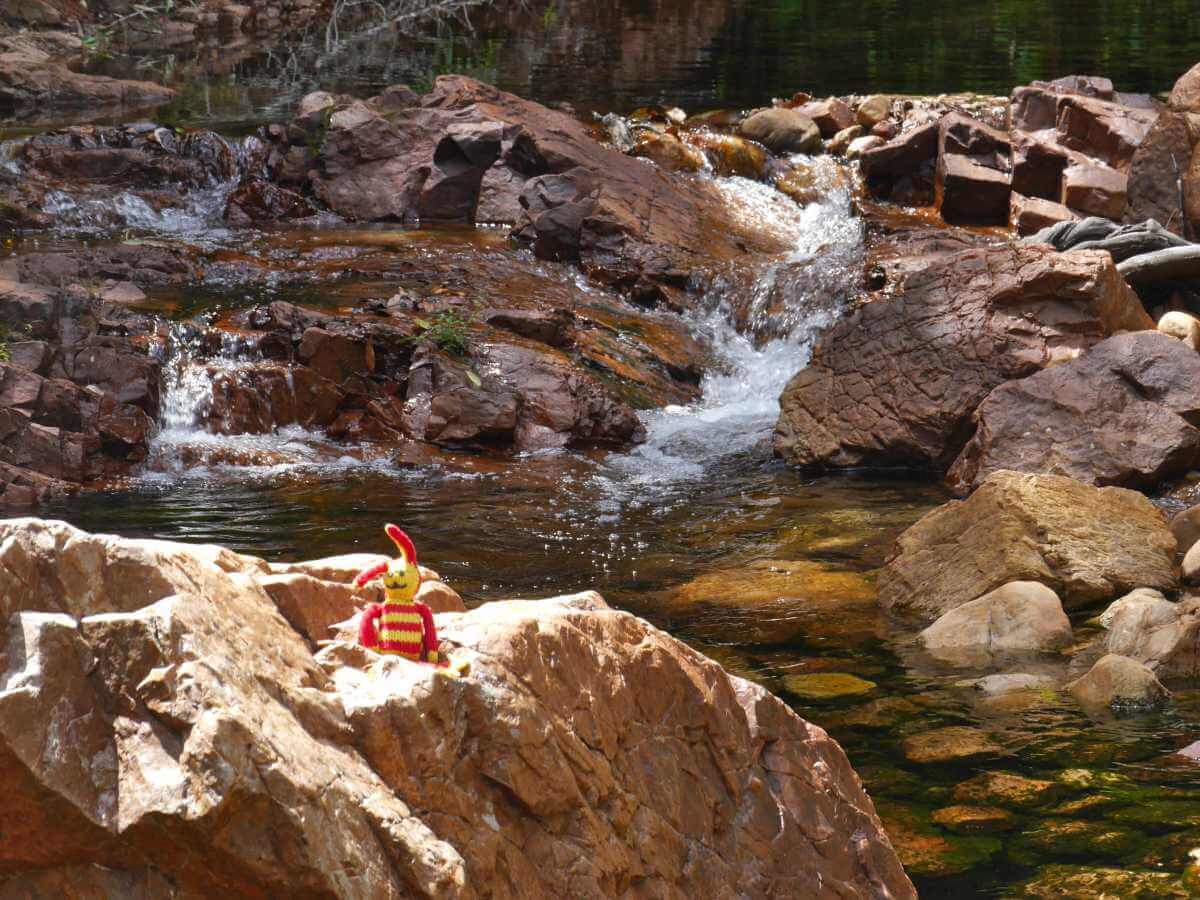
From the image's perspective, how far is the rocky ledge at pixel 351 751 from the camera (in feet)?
6.41

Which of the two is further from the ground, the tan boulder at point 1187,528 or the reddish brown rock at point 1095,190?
the reddish brown rock at point 1095,190

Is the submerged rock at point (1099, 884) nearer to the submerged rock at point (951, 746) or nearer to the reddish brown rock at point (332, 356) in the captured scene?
the submerged rock at point (951, 746)

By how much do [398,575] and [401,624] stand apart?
0.12 m

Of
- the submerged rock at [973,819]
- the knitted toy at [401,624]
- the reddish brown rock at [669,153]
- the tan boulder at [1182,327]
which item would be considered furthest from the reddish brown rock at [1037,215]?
the knitted toy at [401,624]

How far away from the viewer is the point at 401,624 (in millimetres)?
2482

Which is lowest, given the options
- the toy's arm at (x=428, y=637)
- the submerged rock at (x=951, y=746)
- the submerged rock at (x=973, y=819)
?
the submerged rock at (x=951, y=746)

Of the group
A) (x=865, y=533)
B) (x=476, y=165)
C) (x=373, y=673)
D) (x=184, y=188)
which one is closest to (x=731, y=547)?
(x=865, y=533)

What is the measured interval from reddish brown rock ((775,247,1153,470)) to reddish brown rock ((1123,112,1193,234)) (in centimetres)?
301

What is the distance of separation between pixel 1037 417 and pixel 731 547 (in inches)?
102

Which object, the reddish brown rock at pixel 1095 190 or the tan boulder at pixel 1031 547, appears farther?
the reddish brown rock at pixel 1095 190

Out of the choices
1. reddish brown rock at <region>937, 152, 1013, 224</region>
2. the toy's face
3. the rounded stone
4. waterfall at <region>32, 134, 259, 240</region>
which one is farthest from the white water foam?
the toy's face

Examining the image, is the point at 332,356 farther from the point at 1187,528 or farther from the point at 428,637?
the point at 428,637

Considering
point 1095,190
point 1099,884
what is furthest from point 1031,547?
point 1095,190

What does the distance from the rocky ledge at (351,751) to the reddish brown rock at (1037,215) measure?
12875 millimetres
